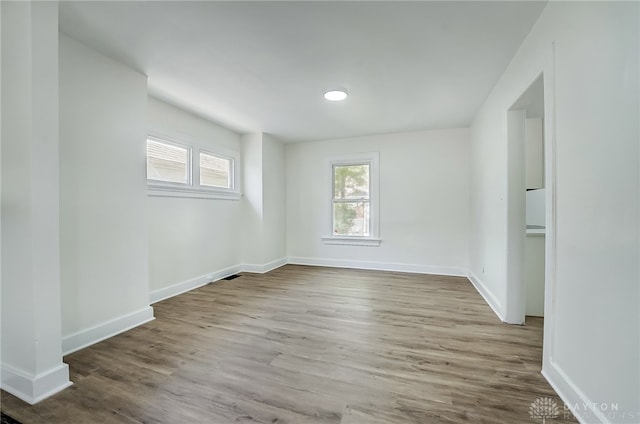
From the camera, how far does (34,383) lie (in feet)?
5.00

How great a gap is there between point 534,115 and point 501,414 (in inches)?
100

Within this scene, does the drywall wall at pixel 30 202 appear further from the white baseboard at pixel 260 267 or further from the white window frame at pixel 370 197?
the white window frame at pixel 370 197

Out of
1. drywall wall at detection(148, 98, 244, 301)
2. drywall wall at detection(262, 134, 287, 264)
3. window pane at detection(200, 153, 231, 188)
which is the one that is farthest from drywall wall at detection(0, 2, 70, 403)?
drywall wall at detection(262, 134, 287, 264)

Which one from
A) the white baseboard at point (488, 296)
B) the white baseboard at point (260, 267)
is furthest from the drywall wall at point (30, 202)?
the white baseboard at point (488, 296)

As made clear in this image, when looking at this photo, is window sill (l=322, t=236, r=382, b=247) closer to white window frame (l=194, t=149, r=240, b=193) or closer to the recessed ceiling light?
white window frame (l=194, t=149, r=240, b=193)

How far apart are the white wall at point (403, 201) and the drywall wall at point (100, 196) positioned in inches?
120

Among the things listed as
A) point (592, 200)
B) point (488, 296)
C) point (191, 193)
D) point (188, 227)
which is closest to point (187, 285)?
point (188, 227)

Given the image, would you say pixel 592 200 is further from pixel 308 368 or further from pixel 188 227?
pixel 188 227

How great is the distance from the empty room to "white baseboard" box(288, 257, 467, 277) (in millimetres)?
548

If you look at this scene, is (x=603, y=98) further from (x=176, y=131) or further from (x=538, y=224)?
(x=176, y=131)

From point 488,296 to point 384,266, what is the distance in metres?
1.87

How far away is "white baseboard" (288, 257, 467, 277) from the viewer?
14.5 ft

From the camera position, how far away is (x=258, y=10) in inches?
68.6

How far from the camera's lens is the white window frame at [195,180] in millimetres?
3174
